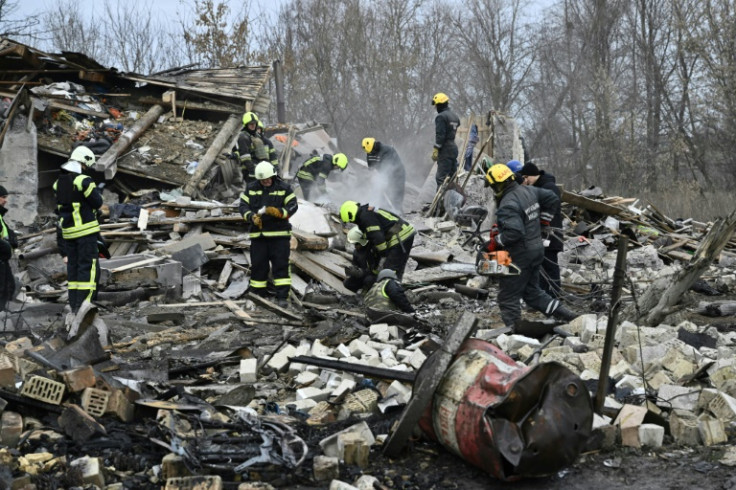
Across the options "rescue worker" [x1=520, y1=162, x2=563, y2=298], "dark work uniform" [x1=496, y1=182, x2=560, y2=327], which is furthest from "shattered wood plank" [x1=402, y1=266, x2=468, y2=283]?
"dark work uniform" [x1=496, y1=182, x2=560, y2=327]

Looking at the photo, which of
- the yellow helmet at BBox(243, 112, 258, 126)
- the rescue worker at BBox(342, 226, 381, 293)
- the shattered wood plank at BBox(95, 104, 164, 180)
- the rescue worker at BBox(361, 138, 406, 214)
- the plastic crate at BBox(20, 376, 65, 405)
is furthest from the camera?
the rescue worker at BBox(361, 138, 406, 214)

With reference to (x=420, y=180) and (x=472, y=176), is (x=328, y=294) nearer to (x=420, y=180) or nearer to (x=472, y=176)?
(x=472, y=176)

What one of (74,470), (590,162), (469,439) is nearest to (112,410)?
(74,470)

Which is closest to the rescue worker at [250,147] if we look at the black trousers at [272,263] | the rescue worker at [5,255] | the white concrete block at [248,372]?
the black trousers at [272,263]

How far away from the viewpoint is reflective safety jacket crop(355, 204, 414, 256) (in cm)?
952

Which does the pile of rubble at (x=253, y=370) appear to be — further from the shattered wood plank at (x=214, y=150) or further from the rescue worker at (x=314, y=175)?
the rescue worker at (x=314, y=175)

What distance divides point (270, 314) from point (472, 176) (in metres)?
6.90

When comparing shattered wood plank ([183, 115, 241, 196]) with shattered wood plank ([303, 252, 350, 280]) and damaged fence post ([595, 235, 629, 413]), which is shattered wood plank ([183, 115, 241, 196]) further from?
damaged fence post ([595, 235, 629, 413])

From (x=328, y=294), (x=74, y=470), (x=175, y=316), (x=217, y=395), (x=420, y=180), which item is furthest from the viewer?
(x=420, y=180)

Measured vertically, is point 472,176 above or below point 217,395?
above

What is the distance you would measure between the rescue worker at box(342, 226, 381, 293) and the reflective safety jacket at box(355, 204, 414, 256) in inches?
5.0

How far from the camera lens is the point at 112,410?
201 inches

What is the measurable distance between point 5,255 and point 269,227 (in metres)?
2.94

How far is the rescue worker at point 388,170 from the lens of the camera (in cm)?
1490
